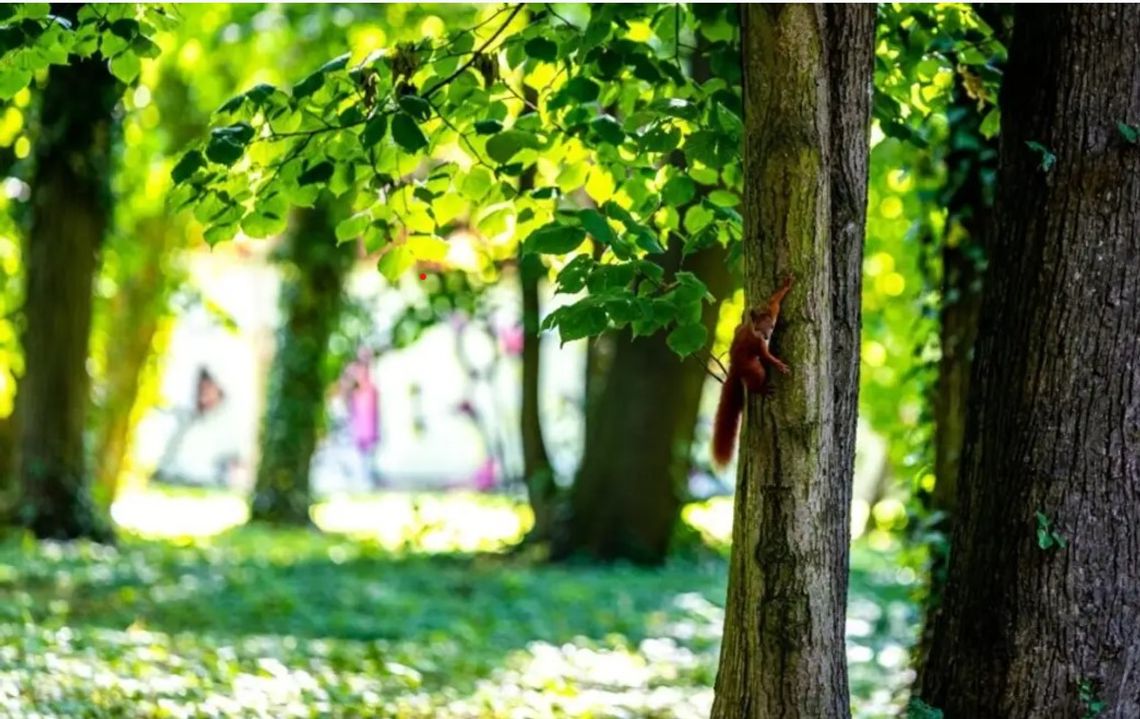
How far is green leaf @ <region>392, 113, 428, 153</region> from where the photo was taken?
14.6ft

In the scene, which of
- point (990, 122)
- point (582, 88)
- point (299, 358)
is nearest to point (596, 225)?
point (582, 88)

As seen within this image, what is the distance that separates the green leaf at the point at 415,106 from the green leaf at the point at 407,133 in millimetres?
69

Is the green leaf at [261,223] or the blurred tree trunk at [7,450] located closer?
the green leaf at [261,223]

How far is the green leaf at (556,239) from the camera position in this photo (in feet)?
14.3

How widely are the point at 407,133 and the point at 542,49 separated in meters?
0.75

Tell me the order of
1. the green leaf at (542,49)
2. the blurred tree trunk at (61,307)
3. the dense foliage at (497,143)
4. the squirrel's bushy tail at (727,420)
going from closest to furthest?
the squirrel's bushy tail at (727,420)
the dense foliage at (497,143)
the green leaf at (542,49)
the blurred tree trunk at (61,307)

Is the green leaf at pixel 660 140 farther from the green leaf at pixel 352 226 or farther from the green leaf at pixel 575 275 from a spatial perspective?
the green leaf at pixel 352 226

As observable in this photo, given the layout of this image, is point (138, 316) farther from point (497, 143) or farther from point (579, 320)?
point (579, 320)

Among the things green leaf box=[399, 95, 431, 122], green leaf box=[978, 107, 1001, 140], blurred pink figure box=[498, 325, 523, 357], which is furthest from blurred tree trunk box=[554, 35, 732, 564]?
green leaf box=[399, 95, 431, 122]

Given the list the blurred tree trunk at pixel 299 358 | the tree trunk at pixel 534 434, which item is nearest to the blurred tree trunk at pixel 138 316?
the blurred tree trunk at pixel 299 358

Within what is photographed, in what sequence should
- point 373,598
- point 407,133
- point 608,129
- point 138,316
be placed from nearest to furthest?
point 407,133 → point 608,129 → point 373,598 → point 138,316

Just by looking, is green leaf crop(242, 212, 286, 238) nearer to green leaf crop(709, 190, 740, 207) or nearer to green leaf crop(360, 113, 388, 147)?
green leaf crop(360, 113, 388, 147)

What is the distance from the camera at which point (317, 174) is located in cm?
486

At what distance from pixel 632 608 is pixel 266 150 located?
6491 millimetres
